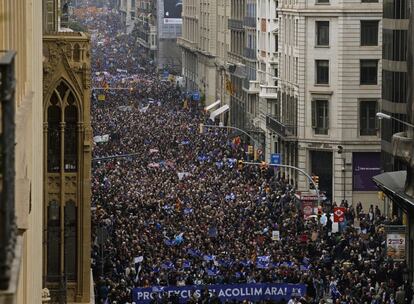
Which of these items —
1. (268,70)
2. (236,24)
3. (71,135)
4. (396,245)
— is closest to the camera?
(71,135)

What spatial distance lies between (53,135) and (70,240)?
260 centimetres

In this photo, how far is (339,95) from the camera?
252ft

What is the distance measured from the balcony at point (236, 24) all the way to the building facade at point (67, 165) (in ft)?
269

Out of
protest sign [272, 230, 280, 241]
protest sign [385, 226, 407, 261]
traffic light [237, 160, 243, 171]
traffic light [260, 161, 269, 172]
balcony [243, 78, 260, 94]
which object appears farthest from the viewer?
balcony [243, 78, 260, 94]

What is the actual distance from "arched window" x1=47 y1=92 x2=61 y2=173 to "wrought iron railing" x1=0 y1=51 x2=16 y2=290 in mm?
25246

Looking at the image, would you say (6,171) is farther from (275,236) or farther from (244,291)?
(275,236)

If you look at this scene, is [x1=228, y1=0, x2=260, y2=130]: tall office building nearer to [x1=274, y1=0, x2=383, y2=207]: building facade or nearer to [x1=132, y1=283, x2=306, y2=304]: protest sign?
[x1=274, y1=0, x2=383, y2=207]: building facade

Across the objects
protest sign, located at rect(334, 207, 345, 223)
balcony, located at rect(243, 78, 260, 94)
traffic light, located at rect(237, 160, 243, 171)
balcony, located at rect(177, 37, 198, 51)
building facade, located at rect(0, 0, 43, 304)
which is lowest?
traffic light, located at rect(237, 160, 243, 171)

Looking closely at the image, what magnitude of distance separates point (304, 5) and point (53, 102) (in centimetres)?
4799

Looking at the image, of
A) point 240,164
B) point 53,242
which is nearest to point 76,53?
point 53,242

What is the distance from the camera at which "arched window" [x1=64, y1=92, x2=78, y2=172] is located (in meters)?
A: 33.1

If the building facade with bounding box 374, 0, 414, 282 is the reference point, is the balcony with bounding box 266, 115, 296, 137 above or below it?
below

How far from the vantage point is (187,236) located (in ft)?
174

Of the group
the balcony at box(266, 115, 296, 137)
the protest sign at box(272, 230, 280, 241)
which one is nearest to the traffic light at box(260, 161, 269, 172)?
the balcony at box(266, 115, 296, 137)
